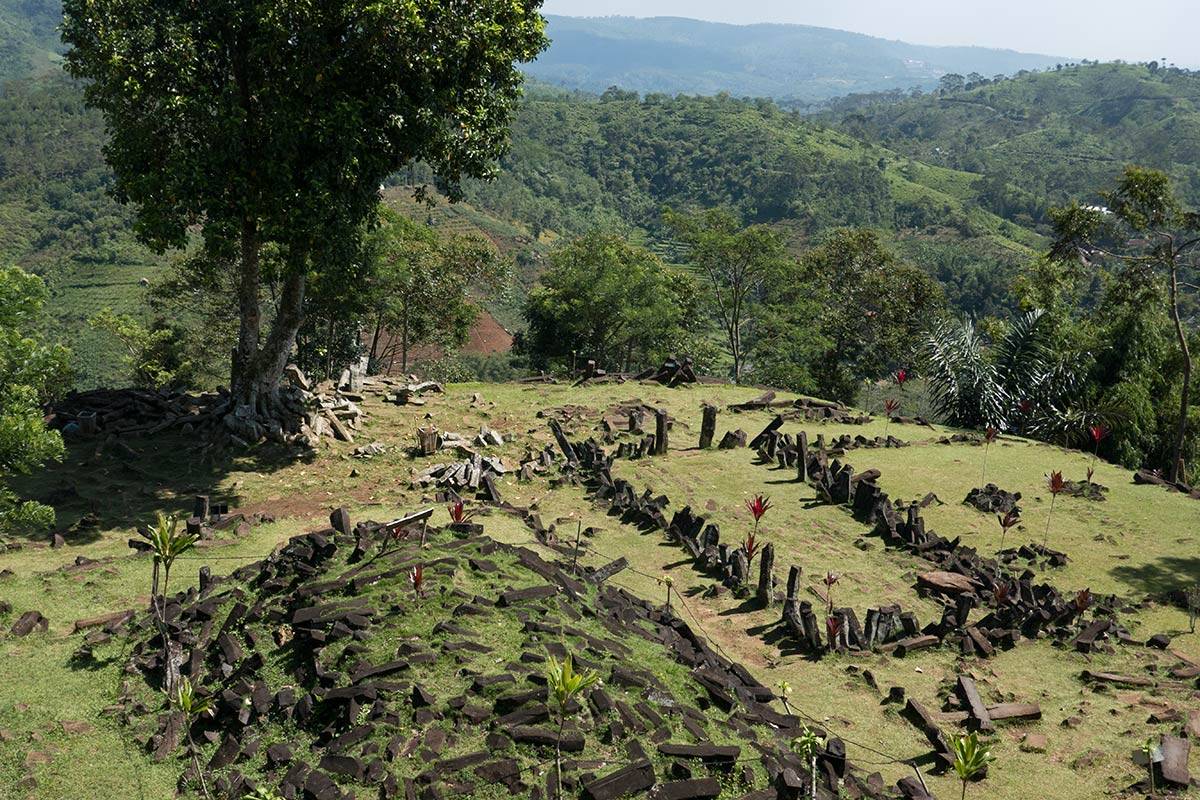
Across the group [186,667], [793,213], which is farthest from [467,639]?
[793,213]

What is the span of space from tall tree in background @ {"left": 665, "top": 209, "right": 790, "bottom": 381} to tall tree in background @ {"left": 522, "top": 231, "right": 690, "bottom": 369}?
2.46 meters

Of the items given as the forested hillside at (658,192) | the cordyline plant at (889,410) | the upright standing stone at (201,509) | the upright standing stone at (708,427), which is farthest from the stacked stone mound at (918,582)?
the forested hillside at (658,192)

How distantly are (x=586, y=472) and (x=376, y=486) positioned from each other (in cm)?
460

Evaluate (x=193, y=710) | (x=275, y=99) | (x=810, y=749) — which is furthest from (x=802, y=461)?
(x=193, y=710)

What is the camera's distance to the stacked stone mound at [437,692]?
8.40 m

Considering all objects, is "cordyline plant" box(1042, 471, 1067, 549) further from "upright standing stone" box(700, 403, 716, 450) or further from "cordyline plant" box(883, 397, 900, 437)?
"upright standing stone" box(700, 403, 716, 450)

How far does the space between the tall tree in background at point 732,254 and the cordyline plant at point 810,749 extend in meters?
30.8

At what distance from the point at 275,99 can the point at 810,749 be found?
49.7 ft

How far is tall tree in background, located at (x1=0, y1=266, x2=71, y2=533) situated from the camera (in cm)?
1248

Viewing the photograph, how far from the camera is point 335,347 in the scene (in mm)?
33562

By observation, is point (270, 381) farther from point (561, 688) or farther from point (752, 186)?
point (752, 186)

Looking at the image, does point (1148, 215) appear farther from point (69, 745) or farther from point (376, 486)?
point (69, 745)

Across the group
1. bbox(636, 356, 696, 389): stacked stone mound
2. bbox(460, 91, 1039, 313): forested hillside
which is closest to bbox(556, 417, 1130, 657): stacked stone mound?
bbox(636, 356, 696, 389): stacked stone mound

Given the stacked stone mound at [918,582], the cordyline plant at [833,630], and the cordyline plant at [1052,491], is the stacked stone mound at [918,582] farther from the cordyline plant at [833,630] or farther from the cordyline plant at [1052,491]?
the cordyline plant at [1052,491]
